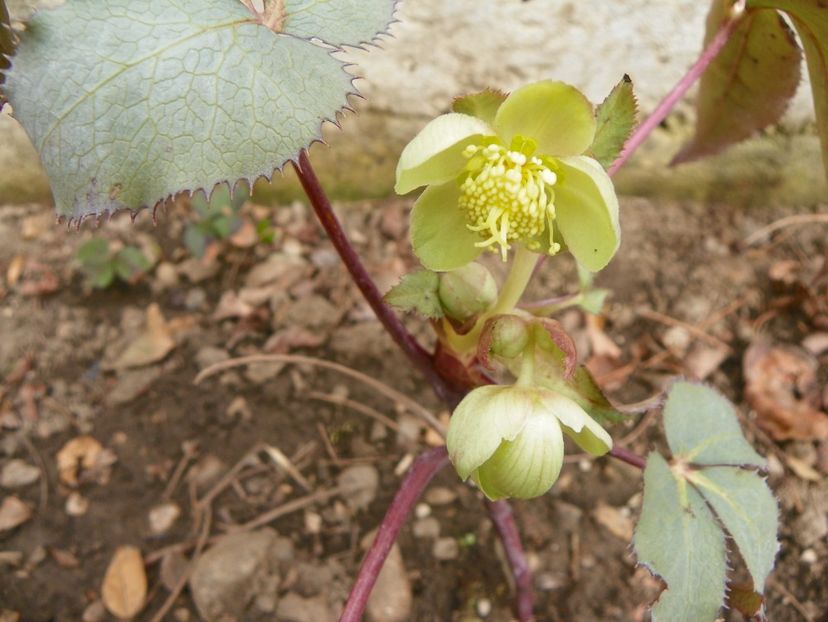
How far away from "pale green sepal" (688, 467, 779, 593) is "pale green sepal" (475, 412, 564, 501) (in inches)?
8.9

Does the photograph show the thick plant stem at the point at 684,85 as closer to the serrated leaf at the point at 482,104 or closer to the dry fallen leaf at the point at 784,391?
the serrated leaf at the point at 482,104

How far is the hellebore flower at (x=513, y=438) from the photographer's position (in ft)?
1.79

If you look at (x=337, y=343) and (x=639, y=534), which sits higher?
(x=639, y=534)

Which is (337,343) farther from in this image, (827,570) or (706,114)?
(827,570)

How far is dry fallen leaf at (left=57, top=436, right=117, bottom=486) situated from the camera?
1.00m

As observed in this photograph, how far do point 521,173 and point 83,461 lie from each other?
2.49 ft

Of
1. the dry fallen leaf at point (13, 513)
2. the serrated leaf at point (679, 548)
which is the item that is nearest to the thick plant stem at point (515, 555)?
the serrated leaf at point (679, 548)

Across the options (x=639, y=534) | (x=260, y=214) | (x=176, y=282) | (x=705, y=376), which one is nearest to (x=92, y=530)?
(x=176, y=282)

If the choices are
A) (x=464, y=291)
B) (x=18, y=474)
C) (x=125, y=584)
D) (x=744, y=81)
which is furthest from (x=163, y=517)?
(x=744, y=81)

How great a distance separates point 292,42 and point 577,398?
1.20ft

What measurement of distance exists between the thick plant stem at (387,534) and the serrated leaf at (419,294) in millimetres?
152

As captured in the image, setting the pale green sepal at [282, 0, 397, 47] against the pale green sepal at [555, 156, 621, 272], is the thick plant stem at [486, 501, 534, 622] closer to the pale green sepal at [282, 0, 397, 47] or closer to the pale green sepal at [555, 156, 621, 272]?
the pale green sepal at [555, 156, 621, 272]

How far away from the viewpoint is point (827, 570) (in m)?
0.94

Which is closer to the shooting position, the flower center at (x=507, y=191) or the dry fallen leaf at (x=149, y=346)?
the flower center at (x=507, y=191)
